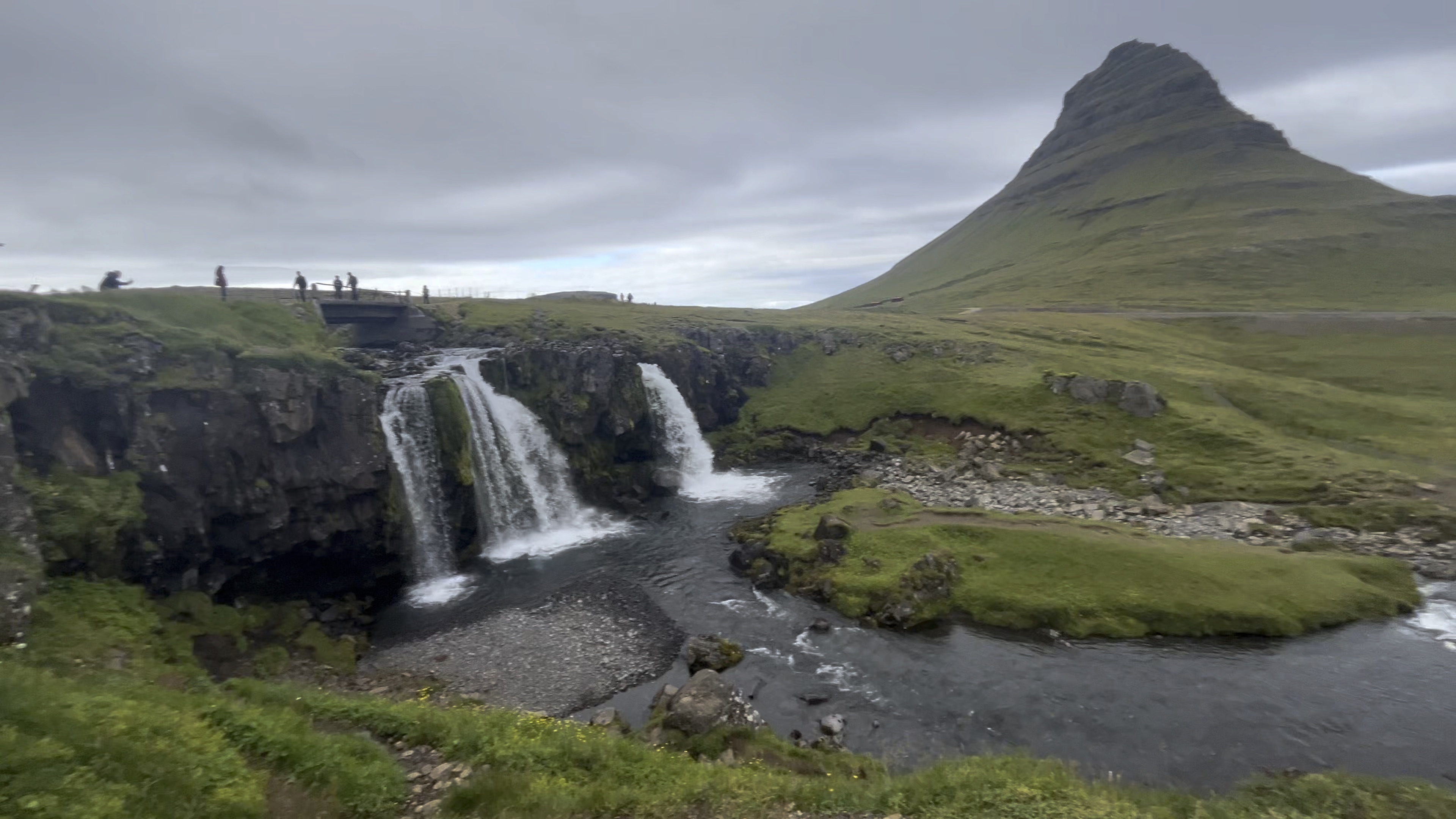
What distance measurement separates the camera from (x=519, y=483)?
45.1 meters

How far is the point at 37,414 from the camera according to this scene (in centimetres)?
2588

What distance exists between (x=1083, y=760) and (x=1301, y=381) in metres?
64.0

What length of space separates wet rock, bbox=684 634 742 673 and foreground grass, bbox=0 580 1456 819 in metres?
6.76

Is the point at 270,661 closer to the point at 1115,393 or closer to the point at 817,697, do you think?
the point at 817,697

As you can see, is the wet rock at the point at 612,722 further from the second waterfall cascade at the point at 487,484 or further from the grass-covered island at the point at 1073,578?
the second waterfall cascade at the point at 487,484

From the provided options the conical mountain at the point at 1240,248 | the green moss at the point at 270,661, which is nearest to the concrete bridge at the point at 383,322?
the green moss at the point at 270,661

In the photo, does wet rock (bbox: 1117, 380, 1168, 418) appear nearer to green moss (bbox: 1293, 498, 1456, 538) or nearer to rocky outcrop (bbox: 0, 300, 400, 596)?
green moss (bbox: 1293, 498, 1456, 538)

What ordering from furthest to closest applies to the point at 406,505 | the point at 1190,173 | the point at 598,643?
the point at 1190,173 < the point at 406,505 < the point at 598,643

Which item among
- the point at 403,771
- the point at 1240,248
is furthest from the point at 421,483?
the point at 1240,248

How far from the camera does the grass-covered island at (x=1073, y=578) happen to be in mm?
27938

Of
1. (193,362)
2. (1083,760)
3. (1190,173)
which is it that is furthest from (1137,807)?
(1190,173)

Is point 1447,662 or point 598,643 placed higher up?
point 1447,662

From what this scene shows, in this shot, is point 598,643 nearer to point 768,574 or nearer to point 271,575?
point 768,574

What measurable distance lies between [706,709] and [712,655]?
6.04 metres
